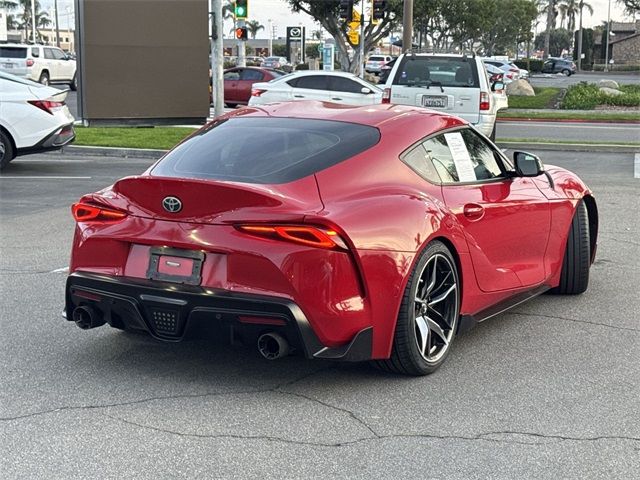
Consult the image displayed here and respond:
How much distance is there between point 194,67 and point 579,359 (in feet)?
62.0

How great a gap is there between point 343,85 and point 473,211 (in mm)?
19064

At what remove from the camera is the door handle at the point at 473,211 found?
5.50 metres

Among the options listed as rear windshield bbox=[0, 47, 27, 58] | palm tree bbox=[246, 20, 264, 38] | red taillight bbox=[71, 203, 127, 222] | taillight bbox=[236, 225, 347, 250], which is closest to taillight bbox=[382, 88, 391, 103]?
red taillight bbox=[71, 203, 127, 222]

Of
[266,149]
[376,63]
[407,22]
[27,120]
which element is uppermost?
[407,22]

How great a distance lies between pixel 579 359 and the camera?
5.53m

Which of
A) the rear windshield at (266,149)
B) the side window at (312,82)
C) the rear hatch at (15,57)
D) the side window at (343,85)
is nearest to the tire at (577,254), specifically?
the rear windshield at (266,149)

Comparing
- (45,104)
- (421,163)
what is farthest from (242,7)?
(421,163)

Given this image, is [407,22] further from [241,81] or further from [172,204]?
[172,204]

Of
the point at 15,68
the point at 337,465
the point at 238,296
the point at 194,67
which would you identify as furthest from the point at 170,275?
the point at 15,68

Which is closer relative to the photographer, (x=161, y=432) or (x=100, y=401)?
(x=161, y=432)

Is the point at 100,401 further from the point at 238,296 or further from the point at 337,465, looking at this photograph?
the point at 337,465

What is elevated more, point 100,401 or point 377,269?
point 377,269

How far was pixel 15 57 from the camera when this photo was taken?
3991 cm

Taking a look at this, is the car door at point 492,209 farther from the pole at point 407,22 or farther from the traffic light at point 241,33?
the traffic light at point 241,33
